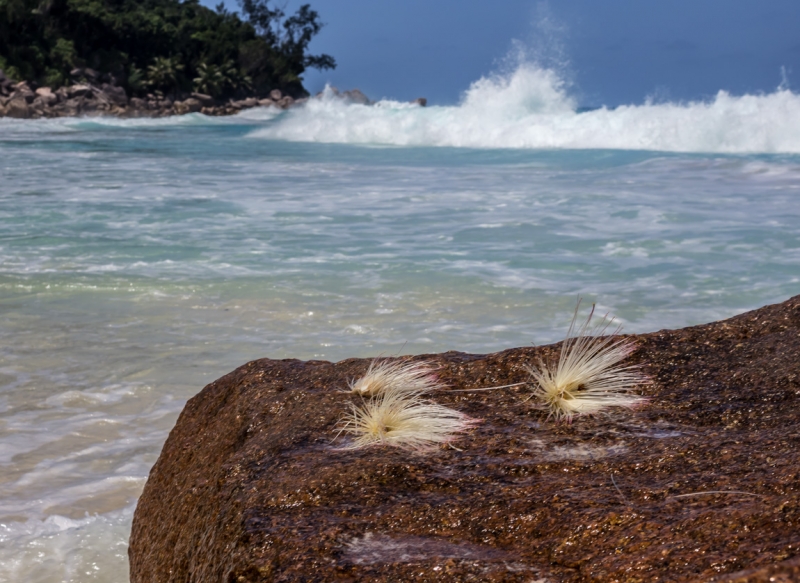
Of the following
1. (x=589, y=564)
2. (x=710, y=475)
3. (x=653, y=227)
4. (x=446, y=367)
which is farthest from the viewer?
(x=653, y=227)

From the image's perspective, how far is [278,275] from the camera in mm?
6520

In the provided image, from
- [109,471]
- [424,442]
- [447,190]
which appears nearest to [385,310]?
[109,471]

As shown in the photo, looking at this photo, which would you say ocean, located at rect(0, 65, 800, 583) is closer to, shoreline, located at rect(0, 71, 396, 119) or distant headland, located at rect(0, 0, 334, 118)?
shoreline, located at rect(0, 71, 396, 119)

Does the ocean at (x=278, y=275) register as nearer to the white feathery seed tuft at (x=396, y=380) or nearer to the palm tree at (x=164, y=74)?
the white feathery seed tuft at (x=396, y=380)

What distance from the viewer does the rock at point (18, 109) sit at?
34500 mm

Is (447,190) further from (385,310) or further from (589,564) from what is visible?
(589,564)

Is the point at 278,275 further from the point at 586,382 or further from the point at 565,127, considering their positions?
the point at 565,127

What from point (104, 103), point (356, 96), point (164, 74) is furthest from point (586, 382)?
point (356, 96)

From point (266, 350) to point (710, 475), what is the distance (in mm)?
3510

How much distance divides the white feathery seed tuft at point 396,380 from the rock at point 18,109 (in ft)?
121

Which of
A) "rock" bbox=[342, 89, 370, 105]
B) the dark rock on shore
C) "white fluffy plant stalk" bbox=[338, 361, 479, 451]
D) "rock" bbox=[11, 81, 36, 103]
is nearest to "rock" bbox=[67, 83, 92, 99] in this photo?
the dark rock on shore

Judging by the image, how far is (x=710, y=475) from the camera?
1.33 meters

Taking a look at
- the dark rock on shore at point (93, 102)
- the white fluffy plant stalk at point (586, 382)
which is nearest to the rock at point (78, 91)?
the dark rock on shore at point (93, 102)

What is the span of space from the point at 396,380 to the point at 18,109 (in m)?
37.1
